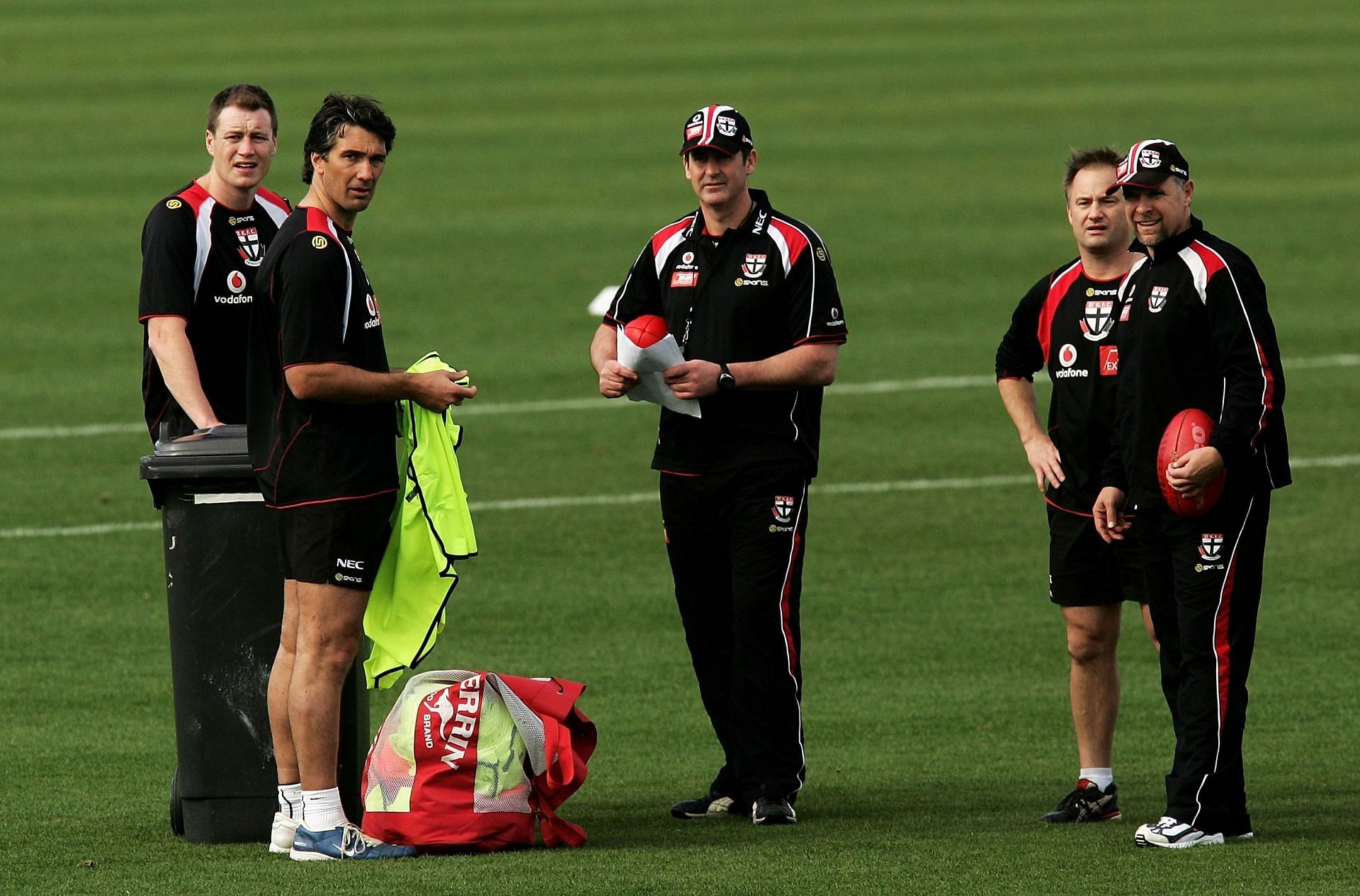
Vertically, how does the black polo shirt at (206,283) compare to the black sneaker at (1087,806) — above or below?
above

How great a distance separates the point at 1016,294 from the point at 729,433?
1287 cm

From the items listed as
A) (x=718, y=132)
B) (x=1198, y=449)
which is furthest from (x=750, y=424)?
(x=1198, y=449)

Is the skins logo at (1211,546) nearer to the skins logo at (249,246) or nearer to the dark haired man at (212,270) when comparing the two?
the dark haired man at (212,270)

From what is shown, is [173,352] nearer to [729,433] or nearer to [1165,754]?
[729,433]

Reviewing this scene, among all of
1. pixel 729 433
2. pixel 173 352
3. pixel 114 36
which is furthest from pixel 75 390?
pixel 114 36

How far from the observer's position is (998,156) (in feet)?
87.7

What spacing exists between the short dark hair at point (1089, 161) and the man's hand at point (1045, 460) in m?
0.82

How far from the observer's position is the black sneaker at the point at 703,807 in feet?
24.3

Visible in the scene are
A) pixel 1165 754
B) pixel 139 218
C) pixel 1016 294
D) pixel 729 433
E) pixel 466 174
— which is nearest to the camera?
pixel 729 433

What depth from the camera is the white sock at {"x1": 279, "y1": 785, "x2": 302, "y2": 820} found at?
6.77 meters

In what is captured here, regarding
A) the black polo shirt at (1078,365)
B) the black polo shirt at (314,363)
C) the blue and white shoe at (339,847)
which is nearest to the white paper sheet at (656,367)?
the black polo shirt at (314,363)

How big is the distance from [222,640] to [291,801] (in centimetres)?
58

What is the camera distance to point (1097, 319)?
7.39 m

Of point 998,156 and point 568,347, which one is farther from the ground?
point 998,156
